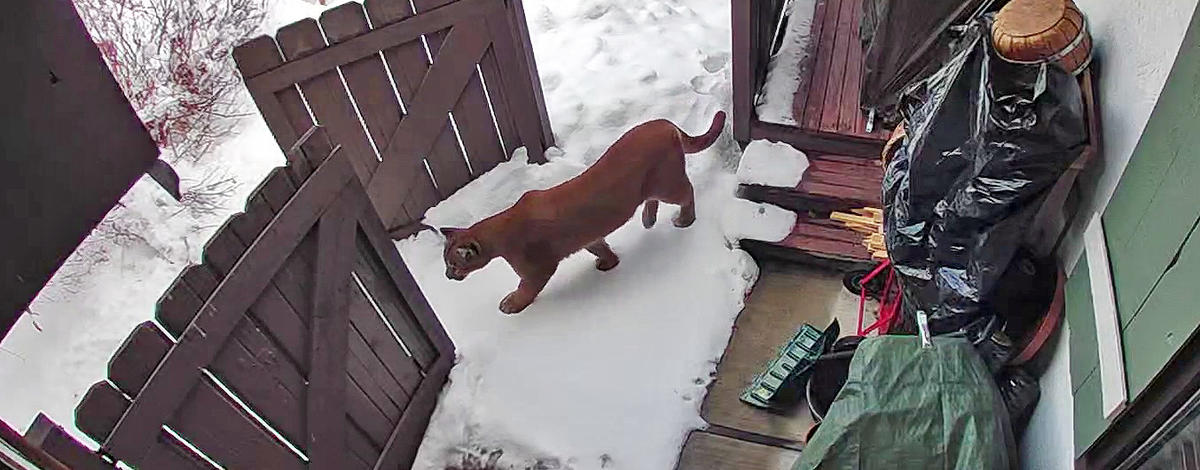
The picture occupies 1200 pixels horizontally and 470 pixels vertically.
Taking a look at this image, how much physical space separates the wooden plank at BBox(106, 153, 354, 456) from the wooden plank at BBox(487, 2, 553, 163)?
1.23 metres

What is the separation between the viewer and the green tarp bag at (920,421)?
190 centimetres

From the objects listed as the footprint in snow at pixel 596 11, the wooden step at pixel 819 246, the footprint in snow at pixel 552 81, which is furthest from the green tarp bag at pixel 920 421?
the footprint in snow at pixel 596 11

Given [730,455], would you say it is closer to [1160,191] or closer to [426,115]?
[1160,191]

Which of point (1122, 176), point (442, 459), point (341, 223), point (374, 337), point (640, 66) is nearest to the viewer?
point (1122, 176)

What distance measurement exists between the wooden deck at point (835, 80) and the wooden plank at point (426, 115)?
3.77 feet

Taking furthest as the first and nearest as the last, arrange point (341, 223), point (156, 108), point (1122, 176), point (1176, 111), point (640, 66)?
1. point (640, 66)
2. point (156, 108)
3. point (341, 223)
4. point (1122, 176)
5. point (1176, 111)

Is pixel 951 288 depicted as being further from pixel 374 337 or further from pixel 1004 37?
pixel 374 337

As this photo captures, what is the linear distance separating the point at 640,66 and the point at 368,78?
1.30 meters

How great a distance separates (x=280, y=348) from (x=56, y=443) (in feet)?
1.97

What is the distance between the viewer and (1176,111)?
1.46 metres

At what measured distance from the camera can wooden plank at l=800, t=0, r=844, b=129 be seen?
129 inches

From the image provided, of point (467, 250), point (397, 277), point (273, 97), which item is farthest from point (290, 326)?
point (273, 97)

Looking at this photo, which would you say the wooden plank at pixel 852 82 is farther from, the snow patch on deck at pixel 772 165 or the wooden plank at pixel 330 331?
the wooden plank at pixel 330 331

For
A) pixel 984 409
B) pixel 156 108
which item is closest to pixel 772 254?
pixel 984 409
